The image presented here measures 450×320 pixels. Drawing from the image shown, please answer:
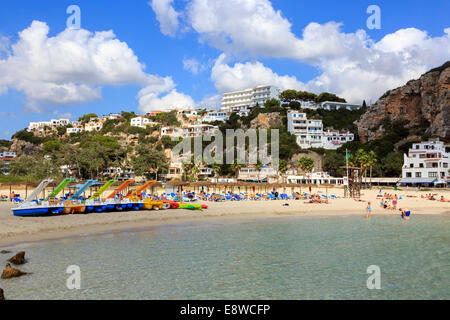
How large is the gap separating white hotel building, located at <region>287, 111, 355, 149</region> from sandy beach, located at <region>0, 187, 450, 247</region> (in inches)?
1914

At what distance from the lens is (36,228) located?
22.9 m

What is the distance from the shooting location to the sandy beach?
883 inches

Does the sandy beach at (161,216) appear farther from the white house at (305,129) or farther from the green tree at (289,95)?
the green tree at (289,95)

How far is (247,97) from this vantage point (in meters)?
135

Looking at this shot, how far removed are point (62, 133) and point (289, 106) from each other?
80.9m

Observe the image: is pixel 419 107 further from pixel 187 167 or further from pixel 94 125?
pixel 94 125

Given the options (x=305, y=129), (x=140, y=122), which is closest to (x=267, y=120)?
(x=305, y=129)

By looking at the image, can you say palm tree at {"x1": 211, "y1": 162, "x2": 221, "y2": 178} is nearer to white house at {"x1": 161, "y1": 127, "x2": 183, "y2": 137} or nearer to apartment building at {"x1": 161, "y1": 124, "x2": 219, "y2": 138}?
apartment building at {"x1": 161, "y1": 124, "x2": 219, "y2": 138}

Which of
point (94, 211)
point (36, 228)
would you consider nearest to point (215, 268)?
point (36, 228)

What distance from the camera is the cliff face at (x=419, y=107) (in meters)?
79.0

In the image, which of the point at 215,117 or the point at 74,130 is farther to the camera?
the point at 74,130

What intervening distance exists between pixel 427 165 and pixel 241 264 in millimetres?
59358

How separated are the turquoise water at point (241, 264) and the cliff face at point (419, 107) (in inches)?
2518
